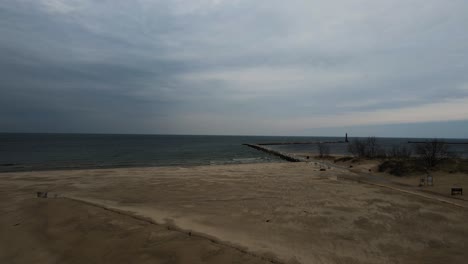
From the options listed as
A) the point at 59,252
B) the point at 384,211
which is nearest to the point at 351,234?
the point at 384,211

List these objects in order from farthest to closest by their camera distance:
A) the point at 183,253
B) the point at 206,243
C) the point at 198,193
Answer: the point at 198,193, the point at 206,243, the point at 183,253

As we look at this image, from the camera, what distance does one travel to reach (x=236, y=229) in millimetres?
7488

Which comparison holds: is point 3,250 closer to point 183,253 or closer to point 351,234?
point 183,253

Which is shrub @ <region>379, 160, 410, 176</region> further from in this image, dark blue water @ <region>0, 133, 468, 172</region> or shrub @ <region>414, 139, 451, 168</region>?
dark blue water @ <region>0, 133, 468, 172</region>

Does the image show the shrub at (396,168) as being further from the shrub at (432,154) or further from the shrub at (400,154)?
the shrub at (400,154)

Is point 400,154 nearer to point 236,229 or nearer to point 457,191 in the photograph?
point 457,191

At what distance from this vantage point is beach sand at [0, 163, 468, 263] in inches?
226

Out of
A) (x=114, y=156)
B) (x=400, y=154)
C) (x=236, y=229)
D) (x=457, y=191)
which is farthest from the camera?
(x=114, y=156)

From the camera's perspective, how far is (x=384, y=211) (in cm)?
962

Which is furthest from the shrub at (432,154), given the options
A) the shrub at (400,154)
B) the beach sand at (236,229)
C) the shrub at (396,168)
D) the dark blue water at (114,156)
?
the dark blue water at (114,156)

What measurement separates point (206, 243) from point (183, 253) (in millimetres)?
655

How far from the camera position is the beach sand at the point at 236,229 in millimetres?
5730

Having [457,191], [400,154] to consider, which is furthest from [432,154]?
[400,154]

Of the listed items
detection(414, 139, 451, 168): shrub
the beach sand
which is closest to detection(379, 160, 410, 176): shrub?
detection(414, 139, 451, 168): shrub
